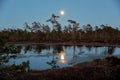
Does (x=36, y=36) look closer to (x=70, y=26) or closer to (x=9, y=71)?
(x=70, y=26)

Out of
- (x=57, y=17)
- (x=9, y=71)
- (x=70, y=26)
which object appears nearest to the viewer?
(x=9, y=71)

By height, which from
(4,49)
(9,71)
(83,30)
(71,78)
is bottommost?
(71,78)

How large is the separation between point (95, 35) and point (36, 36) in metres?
30.5

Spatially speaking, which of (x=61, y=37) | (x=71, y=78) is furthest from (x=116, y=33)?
(x=71, y=78)

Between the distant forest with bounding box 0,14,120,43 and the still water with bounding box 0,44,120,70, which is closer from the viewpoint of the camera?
the still water with bounding box 0,44,120,70

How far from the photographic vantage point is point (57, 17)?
9531cm

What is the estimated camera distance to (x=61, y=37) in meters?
99.9

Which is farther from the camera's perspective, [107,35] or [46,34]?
[107,35]

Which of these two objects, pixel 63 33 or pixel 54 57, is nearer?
pixel 54 57

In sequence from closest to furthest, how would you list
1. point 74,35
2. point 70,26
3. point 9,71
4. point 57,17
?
point 9,71
point 57,17
point 74,35
point 70,26

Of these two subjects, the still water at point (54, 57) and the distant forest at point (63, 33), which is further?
the distant forest at point (63, 33)

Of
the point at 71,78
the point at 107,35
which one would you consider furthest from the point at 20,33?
the point at 71,78

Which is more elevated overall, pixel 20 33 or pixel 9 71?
pixel 20 33

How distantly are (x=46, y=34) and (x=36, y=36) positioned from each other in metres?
5.06
